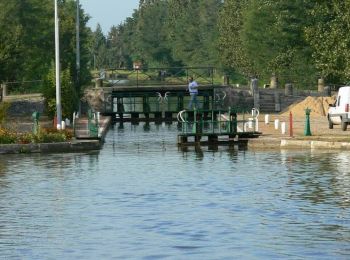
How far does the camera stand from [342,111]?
48.4 metres

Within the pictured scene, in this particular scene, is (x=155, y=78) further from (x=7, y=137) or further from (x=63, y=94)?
(x=7, y=137)

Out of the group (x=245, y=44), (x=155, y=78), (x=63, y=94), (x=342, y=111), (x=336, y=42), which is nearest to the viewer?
(x=342, y=111)

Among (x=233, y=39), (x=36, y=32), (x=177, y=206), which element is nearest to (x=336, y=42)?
(x=36, y=32)

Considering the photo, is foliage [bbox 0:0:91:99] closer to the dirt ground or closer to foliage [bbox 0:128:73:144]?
the dirt ground

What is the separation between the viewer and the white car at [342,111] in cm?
4795

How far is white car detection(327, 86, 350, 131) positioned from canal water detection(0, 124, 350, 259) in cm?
934

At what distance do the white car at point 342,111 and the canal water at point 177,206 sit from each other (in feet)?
30.6

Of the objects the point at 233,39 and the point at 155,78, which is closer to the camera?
the point at 233,39

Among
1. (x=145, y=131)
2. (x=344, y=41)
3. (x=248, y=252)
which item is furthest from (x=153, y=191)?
(x=344, y=41)

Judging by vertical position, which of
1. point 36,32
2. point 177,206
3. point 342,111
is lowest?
point 177,206

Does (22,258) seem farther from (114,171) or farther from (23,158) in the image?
(23,158)

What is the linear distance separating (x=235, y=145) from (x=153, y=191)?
18.1 m

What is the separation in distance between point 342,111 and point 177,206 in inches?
1021

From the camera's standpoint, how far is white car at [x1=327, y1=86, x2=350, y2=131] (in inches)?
1888
